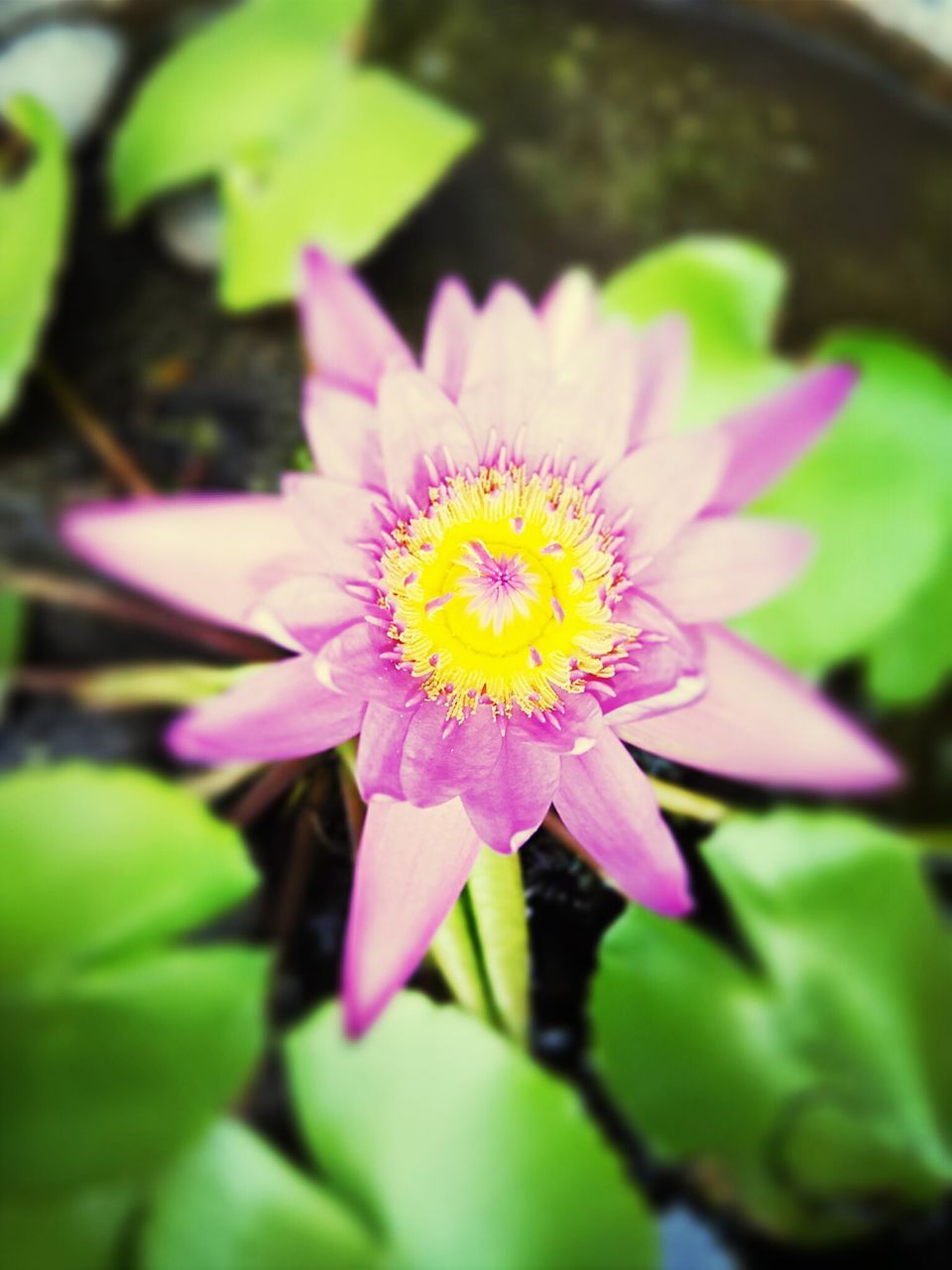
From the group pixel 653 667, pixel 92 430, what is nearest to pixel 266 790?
pixel 653 667

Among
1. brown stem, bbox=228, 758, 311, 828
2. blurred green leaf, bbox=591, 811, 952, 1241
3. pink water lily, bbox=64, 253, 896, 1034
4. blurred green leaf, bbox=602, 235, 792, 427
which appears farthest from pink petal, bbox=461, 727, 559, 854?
blurred green leaf, bbox=602, 235, 792, 427

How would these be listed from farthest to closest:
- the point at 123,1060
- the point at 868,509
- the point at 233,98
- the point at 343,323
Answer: the point at 233,98, the point at 868,509, the point at 123,1060, the point at 343,323

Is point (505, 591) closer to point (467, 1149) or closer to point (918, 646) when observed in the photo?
point (467, 1149)

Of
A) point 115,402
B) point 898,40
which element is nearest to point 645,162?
point 898,40

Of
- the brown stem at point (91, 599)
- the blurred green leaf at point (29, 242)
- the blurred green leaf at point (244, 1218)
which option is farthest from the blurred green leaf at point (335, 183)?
the blurred green leaf at point (244, 1218)

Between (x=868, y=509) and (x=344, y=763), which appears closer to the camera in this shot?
(x=344, y=763)

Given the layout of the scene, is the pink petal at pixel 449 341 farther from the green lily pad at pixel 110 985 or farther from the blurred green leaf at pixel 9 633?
the blurred green leaf at pixel 9 633
